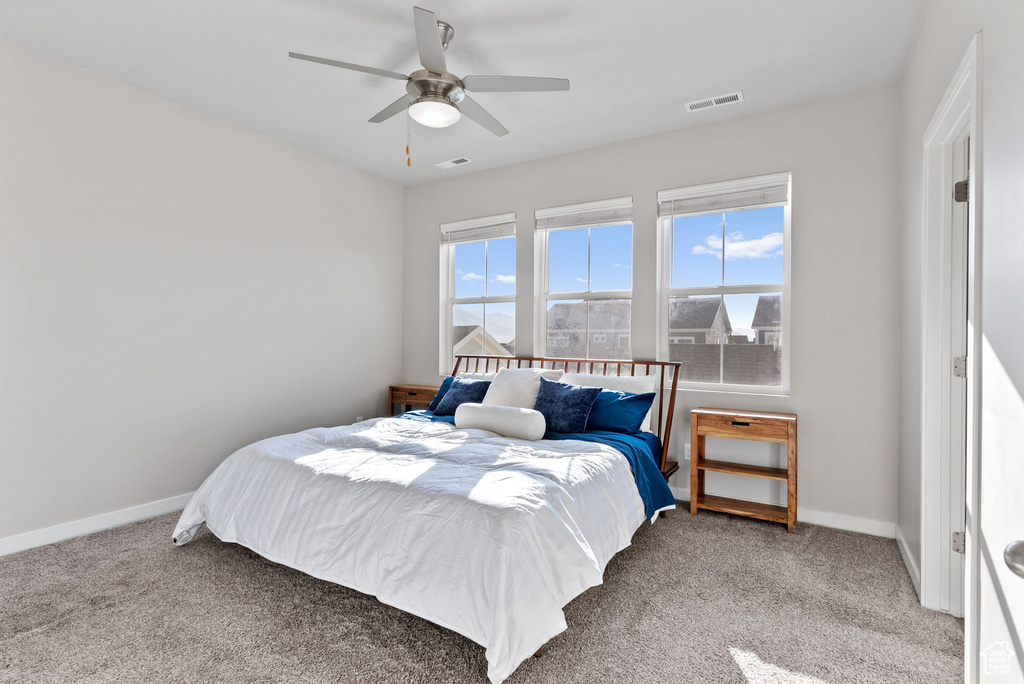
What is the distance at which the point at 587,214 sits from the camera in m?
4.14

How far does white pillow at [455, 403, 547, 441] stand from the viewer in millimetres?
2996

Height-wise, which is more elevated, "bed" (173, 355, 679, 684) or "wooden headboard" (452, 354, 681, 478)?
"wooden headboard" (452, 354, 681, 478)

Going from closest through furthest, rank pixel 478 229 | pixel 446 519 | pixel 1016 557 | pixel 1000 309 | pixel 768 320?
pixel 1016 557
pixel 1000 309
pixel 446 519
pixel 768 320
pixel 478 229

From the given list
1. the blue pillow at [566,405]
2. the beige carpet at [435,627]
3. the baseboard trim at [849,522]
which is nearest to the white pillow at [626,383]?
the blue pillow at [566,405]

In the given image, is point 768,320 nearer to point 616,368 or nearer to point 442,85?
point 616,368

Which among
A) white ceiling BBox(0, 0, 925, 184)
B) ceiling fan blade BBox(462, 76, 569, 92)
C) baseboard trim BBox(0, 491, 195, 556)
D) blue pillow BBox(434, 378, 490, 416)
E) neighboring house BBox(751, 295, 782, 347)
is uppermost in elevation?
white ceiling BBox(0, 0, 925, 184)

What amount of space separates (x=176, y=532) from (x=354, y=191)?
3.13 meters

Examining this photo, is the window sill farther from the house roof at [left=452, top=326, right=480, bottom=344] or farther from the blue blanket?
the house roof at [left=452, top=326, right=480, bottom=344]

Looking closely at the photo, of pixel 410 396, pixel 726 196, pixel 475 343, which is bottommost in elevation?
pixel 410 396

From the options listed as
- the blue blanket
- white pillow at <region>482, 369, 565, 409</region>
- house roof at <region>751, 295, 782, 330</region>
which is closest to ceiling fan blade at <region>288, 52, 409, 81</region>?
white pillow at <region>482, 369, 565, 409</region>

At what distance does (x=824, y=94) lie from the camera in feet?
10.5

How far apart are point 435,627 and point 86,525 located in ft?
8.10

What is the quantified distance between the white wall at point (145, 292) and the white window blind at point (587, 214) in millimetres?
1841

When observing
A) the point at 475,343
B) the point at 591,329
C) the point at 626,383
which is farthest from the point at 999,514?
the point at 475,343
